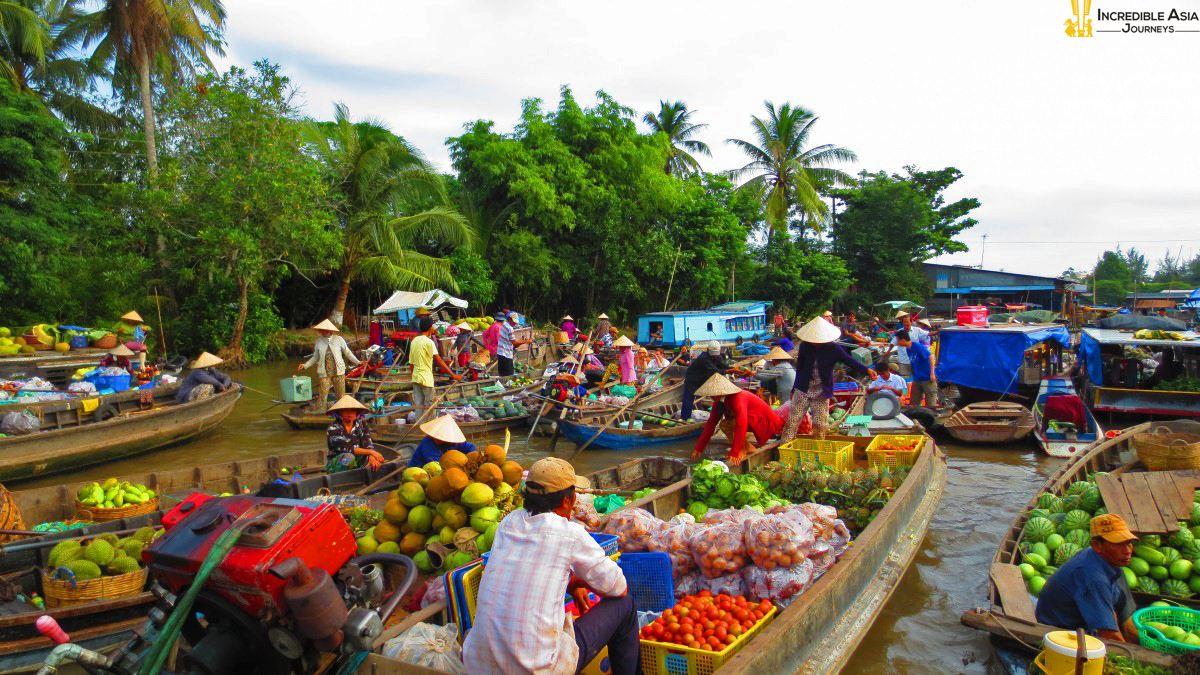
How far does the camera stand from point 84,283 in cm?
1969

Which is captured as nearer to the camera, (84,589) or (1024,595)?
(1024,595)

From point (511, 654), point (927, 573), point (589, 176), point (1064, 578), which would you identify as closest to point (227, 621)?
point (511, 654)

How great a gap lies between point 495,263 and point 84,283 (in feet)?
40.2

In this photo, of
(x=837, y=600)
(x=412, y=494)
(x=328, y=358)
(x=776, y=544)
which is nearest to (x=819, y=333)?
(x=837, y=600)

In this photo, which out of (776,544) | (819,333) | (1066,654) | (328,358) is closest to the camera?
(1066,654)

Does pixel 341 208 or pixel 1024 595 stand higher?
pixel 341 208

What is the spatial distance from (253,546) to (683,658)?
1954 mm

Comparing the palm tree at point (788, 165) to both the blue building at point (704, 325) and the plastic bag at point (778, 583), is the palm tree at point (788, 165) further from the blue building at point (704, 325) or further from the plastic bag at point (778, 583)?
the plastic bag at point (778, 583)

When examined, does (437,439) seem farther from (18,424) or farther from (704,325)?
(704,325)

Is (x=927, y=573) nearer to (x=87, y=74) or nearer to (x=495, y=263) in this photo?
(x=495, y=263)

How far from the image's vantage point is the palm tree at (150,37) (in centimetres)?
1923

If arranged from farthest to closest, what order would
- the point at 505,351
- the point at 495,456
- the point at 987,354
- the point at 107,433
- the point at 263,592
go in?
the point at 505,351
the point at 987,354
the point at 107,433
the point at 495,456
the point at 263,592

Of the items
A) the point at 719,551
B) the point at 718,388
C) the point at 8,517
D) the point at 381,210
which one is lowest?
the point at 8,517

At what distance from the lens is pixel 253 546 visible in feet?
8.68
